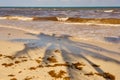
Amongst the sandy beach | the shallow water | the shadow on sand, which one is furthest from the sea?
the sandy beach

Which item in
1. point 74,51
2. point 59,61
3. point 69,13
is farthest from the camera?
point 69,13

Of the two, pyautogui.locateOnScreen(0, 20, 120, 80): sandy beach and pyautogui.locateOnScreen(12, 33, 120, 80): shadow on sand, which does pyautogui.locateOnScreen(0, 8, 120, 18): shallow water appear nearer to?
pyautogui.locateOnScreen(12, 33, 120, 80): shadow on sand

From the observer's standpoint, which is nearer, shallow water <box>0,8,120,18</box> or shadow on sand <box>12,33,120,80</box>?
shadow on sand <box>12,33,120,80</box>

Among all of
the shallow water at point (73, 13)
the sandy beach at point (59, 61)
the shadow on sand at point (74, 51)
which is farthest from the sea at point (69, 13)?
the sandy beach at point (59, 61)

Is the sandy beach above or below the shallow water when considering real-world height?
above

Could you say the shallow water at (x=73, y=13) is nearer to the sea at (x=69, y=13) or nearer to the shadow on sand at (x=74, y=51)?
the sea at (x=69, y=13)

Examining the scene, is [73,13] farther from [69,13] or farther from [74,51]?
[74,51]

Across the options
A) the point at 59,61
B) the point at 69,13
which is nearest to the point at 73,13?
the point at 69,13

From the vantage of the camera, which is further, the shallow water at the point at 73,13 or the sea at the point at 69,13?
the sea at the point at 69,13

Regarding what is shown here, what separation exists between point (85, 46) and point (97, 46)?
58cm

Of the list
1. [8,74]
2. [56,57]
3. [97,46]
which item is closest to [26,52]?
[56,57]

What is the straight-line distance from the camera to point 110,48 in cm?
1048

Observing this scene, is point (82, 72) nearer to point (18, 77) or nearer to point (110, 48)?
point (18, 77)

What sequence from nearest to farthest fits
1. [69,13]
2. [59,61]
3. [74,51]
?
[59,61]
[74,51]
[69,13]
